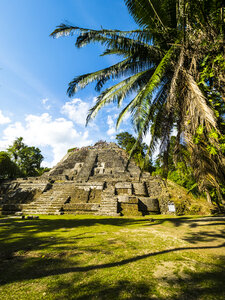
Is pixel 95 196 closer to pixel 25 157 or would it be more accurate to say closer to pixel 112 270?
pixel 112 270

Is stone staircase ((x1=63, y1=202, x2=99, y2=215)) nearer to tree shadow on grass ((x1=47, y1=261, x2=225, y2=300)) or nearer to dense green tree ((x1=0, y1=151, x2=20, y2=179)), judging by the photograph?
tree shadow on grass ((x1=47, y1=261, x2=225, y2=300))

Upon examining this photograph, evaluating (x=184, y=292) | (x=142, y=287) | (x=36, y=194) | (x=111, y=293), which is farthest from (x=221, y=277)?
(x=36, y=194)

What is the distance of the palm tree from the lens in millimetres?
2984

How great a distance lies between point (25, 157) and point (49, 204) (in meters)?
26.2

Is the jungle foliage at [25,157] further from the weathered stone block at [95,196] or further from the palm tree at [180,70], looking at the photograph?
the palm tree at [180,70]

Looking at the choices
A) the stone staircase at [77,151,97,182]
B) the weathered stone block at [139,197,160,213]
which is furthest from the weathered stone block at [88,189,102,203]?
the stone staircase at [77,151,97,182]

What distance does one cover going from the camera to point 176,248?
308cm

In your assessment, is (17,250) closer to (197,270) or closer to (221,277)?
(197,270)

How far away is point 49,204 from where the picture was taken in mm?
10953

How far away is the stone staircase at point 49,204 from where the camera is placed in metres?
10.1

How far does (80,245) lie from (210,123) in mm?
3859

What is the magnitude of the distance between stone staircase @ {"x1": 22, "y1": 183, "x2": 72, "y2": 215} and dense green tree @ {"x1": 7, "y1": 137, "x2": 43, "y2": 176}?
22.6m

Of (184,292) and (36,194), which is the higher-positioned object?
(36,194)

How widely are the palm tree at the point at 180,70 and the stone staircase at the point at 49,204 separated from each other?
832 cm
